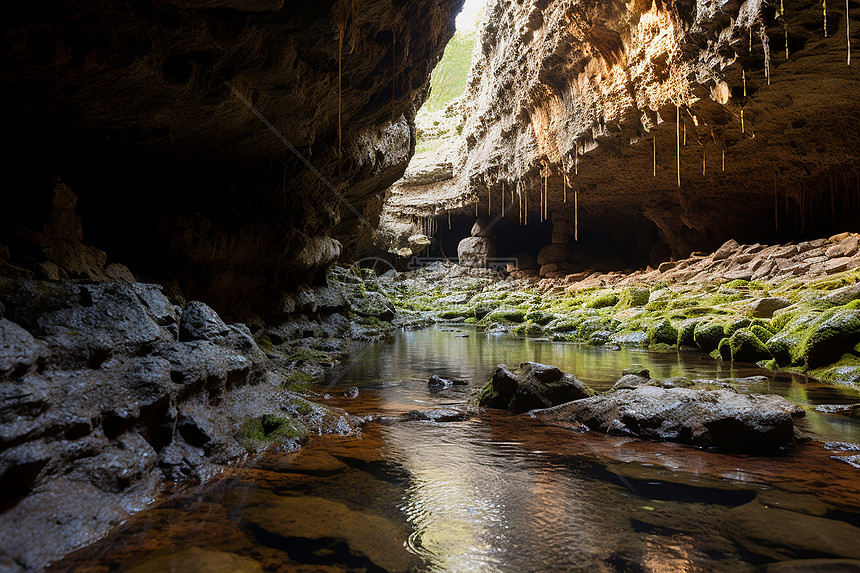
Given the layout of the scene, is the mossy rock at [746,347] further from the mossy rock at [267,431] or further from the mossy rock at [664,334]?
the mossy rock at [267,431]

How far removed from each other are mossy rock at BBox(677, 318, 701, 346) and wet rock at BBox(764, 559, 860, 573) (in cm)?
1001

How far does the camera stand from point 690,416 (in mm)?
4391

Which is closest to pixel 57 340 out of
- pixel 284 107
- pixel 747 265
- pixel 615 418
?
pixel 615 418

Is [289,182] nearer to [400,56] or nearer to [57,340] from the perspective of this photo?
[400,56]

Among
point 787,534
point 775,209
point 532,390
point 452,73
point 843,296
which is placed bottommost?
point 787,534

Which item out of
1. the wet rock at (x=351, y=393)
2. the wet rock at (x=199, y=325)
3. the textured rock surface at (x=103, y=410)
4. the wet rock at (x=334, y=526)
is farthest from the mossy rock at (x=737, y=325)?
the wet rock at (x=199, y=325)

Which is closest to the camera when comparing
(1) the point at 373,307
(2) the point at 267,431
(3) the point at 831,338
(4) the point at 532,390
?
(2) the point at 267,431

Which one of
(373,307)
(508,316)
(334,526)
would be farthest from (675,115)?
(334,526)

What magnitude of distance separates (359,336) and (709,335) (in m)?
10.1

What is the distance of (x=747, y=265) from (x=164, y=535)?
20.9m

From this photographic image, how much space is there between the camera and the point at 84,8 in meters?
4.09

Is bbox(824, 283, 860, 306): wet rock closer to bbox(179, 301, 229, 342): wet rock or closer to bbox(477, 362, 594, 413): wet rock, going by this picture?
bbox(477, 362, 594, 413): wet rock

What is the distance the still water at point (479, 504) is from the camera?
2.36m

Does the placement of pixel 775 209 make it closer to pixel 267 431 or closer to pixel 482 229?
pixel 482 229
